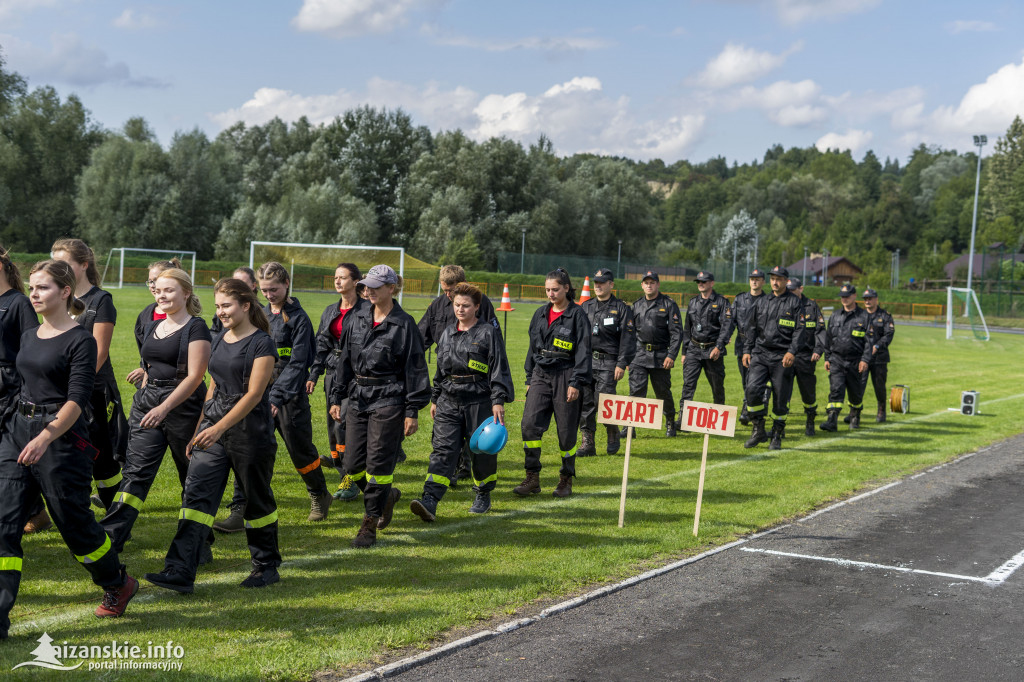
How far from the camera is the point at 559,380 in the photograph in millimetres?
8961

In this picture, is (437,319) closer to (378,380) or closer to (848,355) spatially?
(378,380)

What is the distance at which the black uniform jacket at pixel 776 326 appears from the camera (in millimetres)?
12078

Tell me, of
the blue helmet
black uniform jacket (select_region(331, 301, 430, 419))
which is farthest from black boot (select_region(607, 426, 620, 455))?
black uniform jacket (select_region(331, 301, 430, 419))

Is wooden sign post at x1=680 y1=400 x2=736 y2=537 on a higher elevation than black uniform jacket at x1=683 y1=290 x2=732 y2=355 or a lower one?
lower

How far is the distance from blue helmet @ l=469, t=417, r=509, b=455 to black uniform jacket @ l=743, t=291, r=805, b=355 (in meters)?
5.86

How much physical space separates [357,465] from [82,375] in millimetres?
2594

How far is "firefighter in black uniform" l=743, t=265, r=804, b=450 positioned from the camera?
39.7 feet

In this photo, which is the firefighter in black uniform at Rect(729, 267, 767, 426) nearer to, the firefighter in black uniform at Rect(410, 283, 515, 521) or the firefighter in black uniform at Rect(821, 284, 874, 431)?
the firefighter in black uniform at Rect(821, 284, 874, 431)

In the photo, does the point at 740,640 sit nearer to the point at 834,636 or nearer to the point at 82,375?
the point at 834,636

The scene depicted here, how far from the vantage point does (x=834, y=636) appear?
5.37 metres

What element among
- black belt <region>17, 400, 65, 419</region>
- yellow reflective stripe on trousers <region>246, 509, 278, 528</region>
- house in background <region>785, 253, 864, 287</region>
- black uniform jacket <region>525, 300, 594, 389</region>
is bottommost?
Answer: yellow reflective stripe on trousers <region>246, 509, 278, 528</region>

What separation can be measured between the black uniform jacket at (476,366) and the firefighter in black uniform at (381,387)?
0.78m

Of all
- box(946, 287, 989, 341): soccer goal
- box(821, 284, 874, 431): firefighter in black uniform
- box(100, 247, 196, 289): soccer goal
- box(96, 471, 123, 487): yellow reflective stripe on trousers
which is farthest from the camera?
box(100, 247, 196, 289): soccer goal

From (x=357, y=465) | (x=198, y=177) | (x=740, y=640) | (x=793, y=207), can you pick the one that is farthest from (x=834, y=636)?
(x=793, y=207)
